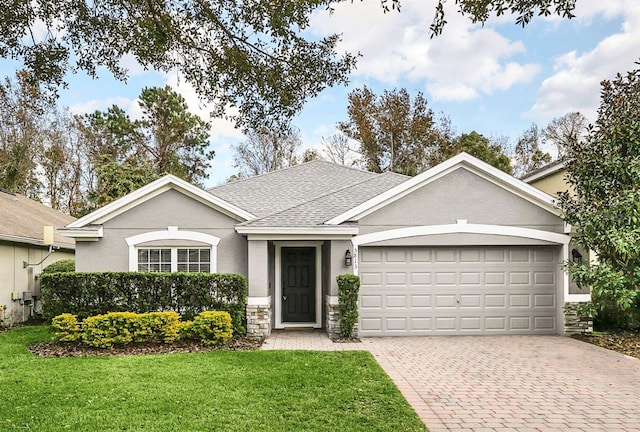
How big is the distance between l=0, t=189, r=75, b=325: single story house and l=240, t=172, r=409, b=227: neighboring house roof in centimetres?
736

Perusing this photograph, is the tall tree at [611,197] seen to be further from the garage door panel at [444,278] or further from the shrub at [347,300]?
the shrub at [347,300]

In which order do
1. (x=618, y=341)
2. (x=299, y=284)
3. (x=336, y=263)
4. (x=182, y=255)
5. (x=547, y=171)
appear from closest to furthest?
(x=618, y=341) < (x=336, y=263) < (x=182, y=255) < (x=299, y=284) < (x=547, y=171)

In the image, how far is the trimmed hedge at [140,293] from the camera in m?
11.0

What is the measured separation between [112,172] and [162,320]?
16.9m

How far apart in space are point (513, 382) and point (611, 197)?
556 centimetres

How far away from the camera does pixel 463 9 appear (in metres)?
5.23

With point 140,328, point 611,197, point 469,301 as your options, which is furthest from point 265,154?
point 611,197

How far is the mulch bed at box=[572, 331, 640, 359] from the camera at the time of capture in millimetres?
10547

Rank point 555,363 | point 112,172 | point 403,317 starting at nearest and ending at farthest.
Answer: point 555,363, point 403,317, point 112,172

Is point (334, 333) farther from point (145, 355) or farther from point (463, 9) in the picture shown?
point (463, 9)

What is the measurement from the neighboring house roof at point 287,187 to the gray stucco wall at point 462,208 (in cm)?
375

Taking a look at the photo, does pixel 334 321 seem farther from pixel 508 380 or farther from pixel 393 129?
→ pixel 393 129

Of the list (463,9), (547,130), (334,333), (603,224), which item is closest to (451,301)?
(334,333)

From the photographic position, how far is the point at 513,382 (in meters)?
7.91
